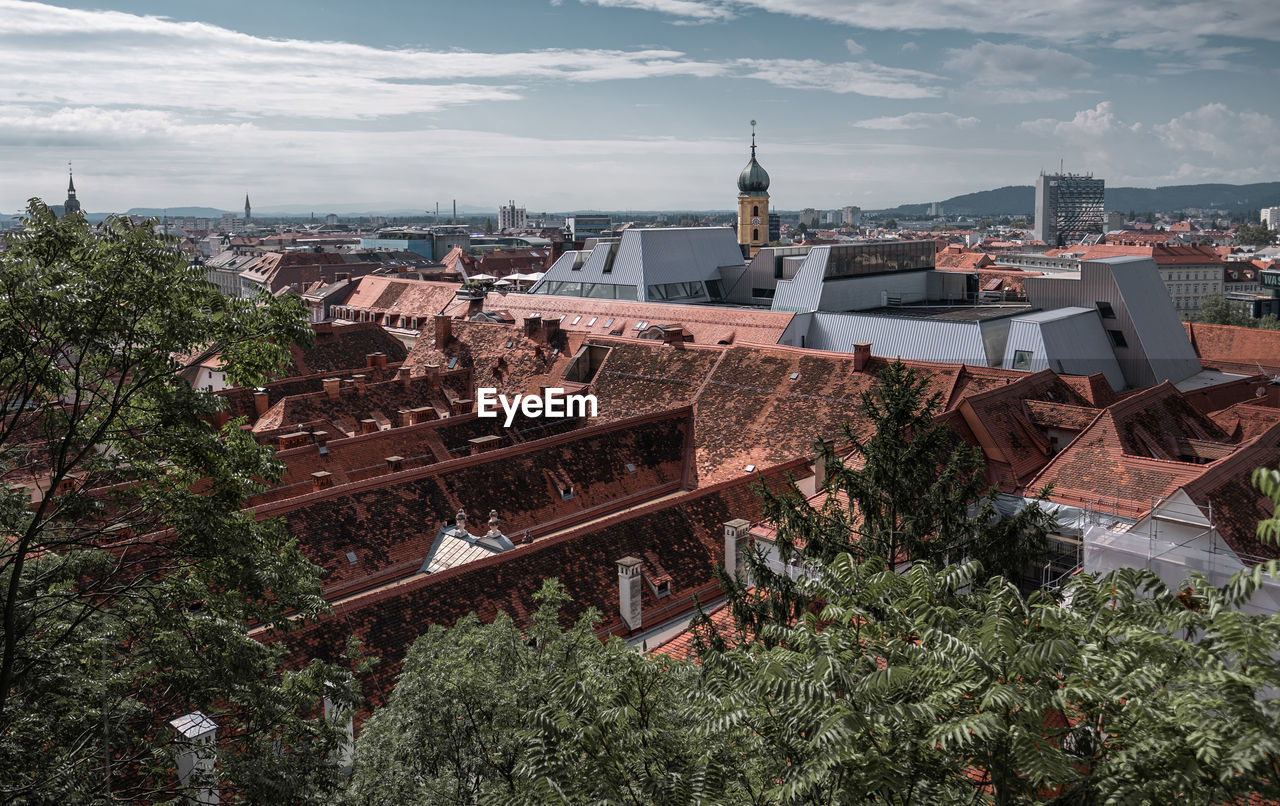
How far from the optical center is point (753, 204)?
129m

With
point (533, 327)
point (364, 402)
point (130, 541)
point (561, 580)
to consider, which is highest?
point (130, 541)

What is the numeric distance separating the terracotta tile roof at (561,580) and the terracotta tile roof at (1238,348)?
48380 mm

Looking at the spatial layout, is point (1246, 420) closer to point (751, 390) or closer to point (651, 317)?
point (751, 390)

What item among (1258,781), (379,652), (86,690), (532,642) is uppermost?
(1258,781)

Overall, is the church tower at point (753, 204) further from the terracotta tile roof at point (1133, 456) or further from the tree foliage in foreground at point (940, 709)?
the tree foliage in foreground at point (940, 709)

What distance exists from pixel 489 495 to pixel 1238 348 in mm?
62071

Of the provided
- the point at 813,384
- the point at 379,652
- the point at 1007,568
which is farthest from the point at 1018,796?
the point at 813,384

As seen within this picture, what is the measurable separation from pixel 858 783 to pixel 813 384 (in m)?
36.1

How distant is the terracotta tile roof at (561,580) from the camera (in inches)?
942

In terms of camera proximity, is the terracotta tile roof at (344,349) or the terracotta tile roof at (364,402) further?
the terracotta tile roof at (344,349)

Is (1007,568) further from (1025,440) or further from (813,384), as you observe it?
(813,384)

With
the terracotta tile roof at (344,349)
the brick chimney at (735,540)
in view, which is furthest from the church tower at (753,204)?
the brick chimney at (735,540)

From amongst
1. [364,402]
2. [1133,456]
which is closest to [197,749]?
[1133,456]

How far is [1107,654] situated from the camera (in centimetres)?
1002
